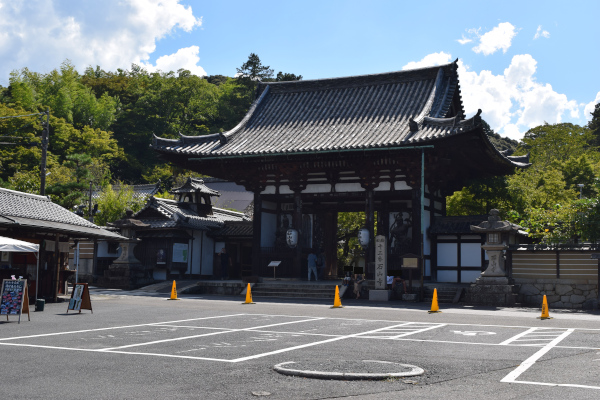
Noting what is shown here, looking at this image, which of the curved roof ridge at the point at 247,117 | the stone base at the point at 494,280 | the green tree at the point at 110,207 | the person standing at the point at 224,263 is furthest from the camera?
the green tree at the point at 110,207

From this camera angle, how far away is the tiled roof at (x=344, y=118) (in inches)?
1045

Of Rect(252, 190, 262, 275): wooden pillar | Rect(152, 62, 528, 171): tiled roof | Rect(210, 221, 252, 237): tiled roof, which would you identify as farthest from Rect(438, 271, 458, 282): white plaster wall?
Rect(210, 221, 252, 237): tiled roof

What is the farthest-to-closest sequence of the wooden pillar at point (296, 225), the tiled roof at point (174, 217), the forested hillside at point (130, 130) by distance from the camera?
the forested hillside at point (130, 130)
the tiled roof at point (174, 217)
the wooden pillar at point (296, 225)

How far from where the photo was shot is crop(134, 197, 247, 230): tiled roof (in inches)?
1325

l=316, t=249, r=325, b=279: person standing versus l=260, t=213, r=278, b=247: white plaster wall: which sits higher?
l=260, t=213, r=278, b=247: white plaster wall

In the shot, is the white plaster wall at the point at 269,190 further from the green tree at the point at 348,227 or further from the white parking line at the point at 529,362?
the white parking line at the point at 529,362

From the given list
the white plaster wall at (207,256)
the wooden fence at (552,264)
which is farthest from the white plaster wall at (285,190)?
the wooden fence at (552,264)

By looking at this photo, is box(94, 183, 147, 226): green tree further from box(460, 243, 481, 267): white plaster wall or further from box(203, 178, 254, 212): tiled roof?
box(460, 243, 481, 267): white plaster wall

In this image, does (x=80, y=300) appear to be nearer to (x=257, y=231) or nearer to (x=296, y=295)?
(x=296, y=295)

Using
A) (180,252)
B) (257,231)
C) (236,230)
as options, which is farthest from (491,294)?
(180,252)

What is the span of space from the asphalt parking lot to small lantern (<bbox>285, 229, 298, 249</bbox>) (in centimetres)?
1169

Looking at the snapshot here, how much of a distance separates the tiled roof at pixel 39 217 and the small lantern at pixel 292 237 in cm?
854

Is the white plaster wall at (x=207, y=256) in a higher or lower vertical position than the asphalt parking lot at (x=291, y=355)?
higher

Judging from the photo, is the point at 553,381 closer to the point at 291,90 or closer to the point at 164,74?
the point at 291,90
